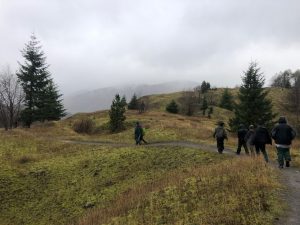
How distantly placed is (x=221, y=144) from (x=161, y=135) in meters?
12.5

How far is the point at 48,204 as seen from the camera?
23.1 meters

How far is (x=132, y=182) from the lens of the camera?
2314 centimetres

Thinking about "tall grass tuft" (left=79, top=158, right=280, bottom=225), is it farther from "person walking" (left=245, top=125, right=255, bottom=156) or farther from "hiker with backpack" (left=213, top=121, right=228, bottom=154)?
"hiker with backpack" (left=213, top=121, right=228, bottom=154)

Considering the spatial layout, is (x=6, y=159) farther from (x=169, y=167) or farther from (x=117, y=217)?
(x=117, y=217)

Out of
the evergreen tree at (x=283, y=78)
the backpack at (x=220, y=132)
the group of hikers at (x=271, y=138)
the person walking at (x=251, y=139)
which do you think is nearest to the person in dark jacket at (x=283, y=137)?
the group of hikers at (x=271, y=138)

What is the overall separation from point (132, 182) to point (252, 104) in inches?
1211

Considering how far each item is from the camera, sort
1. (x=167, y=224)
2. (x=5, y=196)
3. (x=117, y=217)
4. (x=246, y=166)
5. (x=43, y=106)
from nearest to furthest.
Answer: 1. (x=167, y=224)
2. (x=117, y=217)
3. (x=246, y=166)
4. (x=5, y=196)
5. (x=43, y=106)

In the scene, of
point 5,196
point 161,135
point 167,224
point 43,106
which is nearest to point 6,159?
point 5,196

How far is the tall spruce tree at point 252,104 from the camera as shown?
162ft

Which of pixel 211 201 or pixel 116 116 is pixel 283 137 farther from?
pixel 116 116

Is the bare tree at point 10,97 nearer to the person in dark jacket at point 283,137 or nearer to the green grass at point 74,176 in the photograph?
the green grass at point 74,176

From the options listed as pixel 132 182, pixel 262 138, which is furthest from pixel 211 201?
pixel 132 182

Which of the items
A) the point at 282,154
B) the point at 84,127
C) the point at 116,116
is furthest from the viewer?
the point at 84,127

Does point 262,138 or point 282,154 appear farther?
point 262,138
